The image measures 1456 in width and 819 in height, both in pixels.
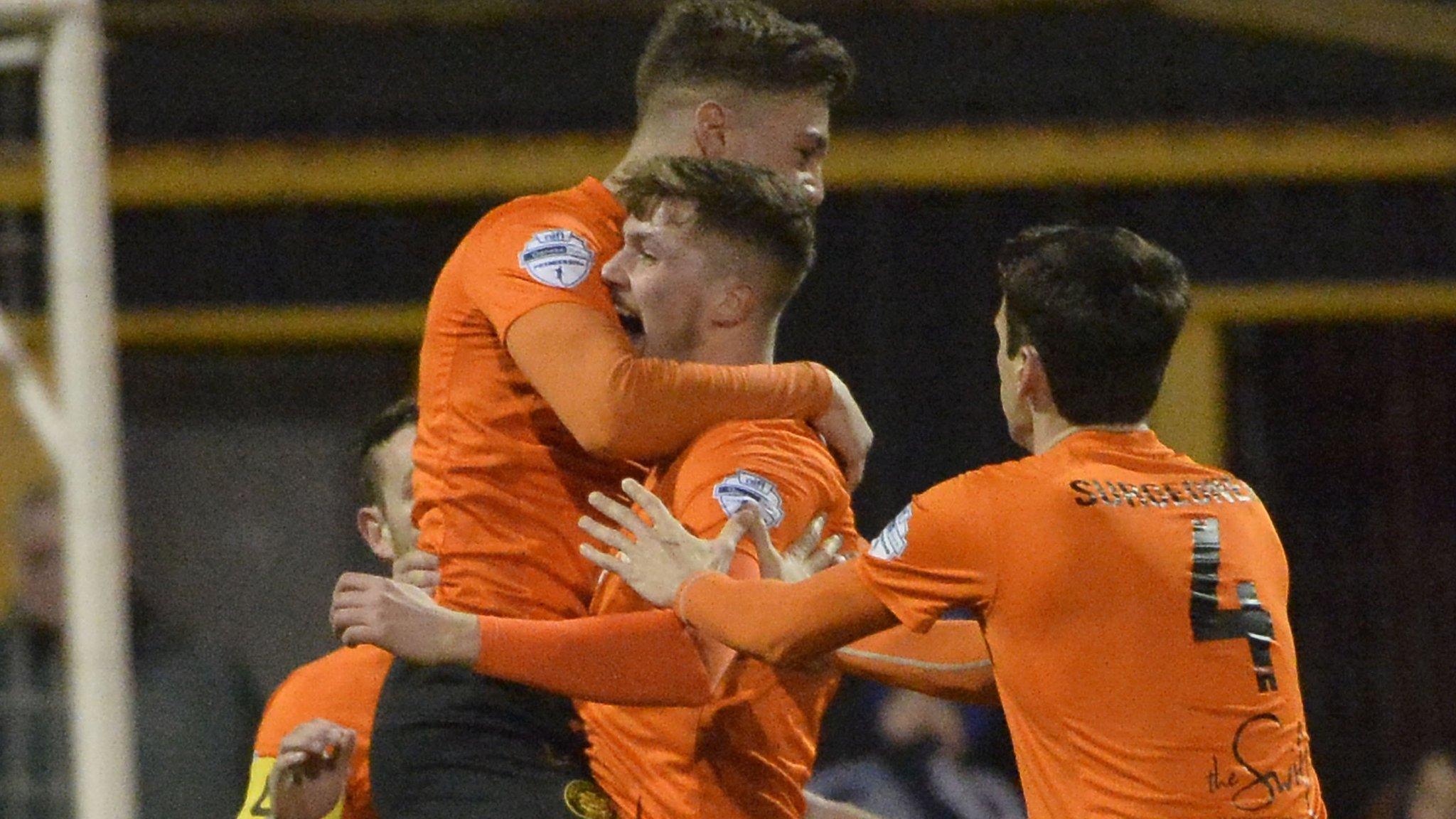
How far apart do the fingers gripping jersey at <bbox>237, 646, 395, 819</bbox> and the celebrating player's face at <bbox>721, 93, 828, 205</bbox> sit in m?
0.94

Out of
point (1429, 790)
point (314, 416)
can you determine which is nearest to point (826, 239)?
point (314, 416)

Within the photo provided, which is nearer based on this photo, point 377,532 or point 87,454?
point 87,454

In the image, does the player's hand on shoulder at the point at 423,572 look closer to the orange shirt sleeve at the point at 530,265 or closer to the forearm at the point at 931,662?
the orange shirt sleeve at the point at 530,265

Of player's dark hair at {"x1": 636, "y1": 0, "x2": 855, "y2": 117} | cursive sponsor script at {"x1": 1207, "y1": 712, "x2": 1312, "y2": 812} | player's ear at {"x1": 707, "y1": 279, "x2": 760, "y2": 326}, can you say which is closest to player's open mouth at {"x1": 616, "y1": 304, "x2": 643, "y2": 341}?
player's ear at {"x1": 707, "y1": 279, "x2": 760, "y2": 326}

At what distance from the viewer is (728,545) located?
2.67m

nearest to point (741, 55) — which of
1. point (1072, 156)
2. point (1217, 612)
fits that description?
point (1217, 612)

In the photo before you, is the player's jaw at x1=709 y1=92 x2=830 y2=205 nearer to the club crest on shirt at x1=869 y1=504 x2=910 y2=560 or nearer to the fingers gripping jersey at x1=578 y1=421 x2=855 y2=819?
the fingers gripping jersey at x1=578 y1=421 x2=855 y2=819

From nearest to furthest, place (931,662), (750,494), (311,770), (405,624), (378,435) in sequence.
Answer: (405,624) < (750,494) < (931,662) < (311,770) < (378,435)

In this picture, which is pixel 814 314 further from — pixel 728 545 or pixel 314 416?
pixel 728 545

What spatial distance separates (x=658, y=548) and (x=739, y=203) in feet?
1.71

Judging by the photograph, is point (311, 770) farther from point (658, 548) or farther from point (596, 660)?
point (658, 548)

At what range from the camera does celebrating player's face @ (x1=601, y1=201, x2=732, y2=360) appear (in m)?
2.89

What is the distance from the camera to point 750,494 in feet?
9.04

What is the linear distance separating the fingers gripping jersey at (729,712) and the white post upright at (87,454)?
24.5 inches
